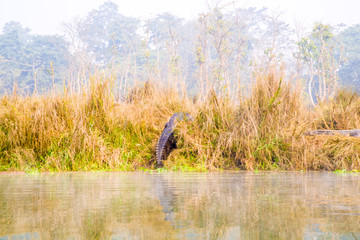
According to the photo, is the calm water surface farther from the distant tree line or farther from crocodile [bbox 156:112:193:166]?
the distant tree line

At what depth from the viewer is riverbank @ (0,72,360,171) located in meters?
6.21

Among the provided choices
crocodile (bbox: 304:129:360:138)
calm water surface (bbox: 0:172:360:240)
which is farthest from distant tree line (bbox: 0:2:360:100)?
calm water surface (bbox: 0:172:360:240)

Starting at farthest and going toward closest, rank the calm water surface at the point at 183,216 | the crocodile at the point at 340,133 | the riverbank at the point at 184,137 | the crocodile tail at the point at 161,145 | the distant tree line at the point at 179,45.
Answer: the distant tree line at the point at 179,45
the crocodile at the point at 340,133
the crocodile tail at the point at 161,145
the riverbank at the point at 184,137
the calm water surface at the point at 183,216

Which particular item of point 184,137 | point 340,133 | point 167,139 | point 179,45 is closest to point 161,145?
point 167,139

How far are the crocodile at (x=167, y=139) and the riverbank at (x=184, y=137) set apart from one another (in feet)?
0.45

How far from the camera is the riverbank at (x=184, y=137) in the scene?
6.21 meters

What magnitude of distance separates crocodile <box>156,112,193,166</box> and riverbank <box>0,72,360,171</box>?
0.14 metres

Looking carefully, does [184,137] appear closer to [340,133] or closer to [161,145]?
[161,145]

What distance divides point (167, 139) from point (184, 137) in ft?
0.92

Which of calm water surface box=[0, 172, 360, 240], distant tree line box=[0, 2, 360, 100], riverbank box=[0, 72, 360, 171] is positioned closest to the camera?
calm water surface box=[0, 172, 360, 240]

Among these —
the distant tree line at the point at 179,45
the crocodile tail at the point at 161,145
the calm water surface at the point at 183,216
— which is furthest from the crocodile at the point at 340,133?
the distant tree line at the point at 179,45

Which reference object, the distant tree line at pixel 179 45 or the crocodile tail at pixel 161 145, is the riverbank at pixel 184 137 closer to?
the crocodile tail at pixel 161 145

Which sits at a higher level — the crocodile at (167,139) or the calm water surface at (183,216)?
the calm water surface at (183,216)

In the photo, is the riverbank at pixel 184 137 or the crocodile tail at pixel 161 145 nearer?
the riverbank at pixel 184 137
